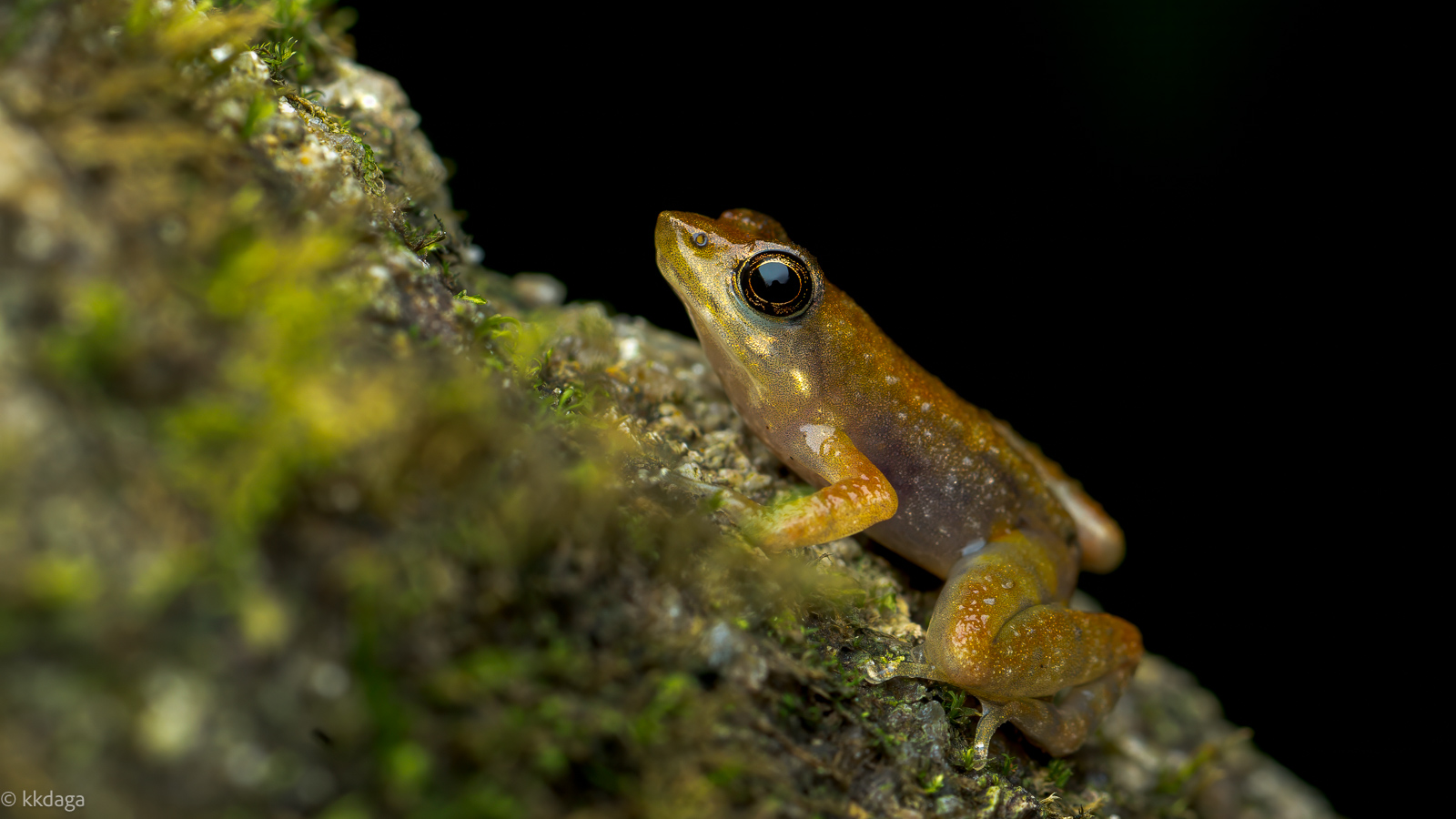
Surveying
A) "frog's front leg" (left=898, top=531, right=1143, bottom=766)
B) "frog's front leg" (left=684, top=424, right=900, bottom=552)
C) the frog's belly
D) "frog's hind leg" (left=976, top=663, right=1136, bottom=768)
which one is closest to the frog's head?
"frog's front leg" (left=684, top=424, right=900, bottom=552)

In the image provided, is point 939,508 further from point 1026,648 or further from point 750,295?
point 750,295

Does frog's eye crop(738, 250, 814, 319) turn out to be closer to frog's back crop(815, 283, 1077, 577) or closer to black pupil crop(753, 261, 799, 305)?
black pupil crop(753, 261, 799, 305)

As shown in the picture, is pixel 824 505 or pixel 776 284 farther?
pixel 776 284

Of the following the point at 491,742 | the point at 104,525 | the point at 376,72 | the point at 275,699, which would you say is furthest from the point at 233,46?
the point at 491,742

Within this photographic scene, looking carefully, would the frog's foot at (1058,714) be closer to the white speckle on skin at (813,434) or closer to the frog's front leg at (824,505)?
the frog's front leg at (824,505)

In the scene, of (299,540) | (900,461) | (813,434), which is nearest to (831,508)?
(813,434)

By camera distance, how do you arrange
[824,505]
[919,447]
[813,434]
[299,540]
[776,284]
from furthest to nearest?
[919,447], [813,434], [776,284], [824,505], [299,540]

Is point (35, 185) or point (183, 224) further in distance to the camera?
point (183, 224)

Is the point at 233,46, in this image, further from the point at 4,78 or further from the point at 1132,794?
the point at 1132,794
